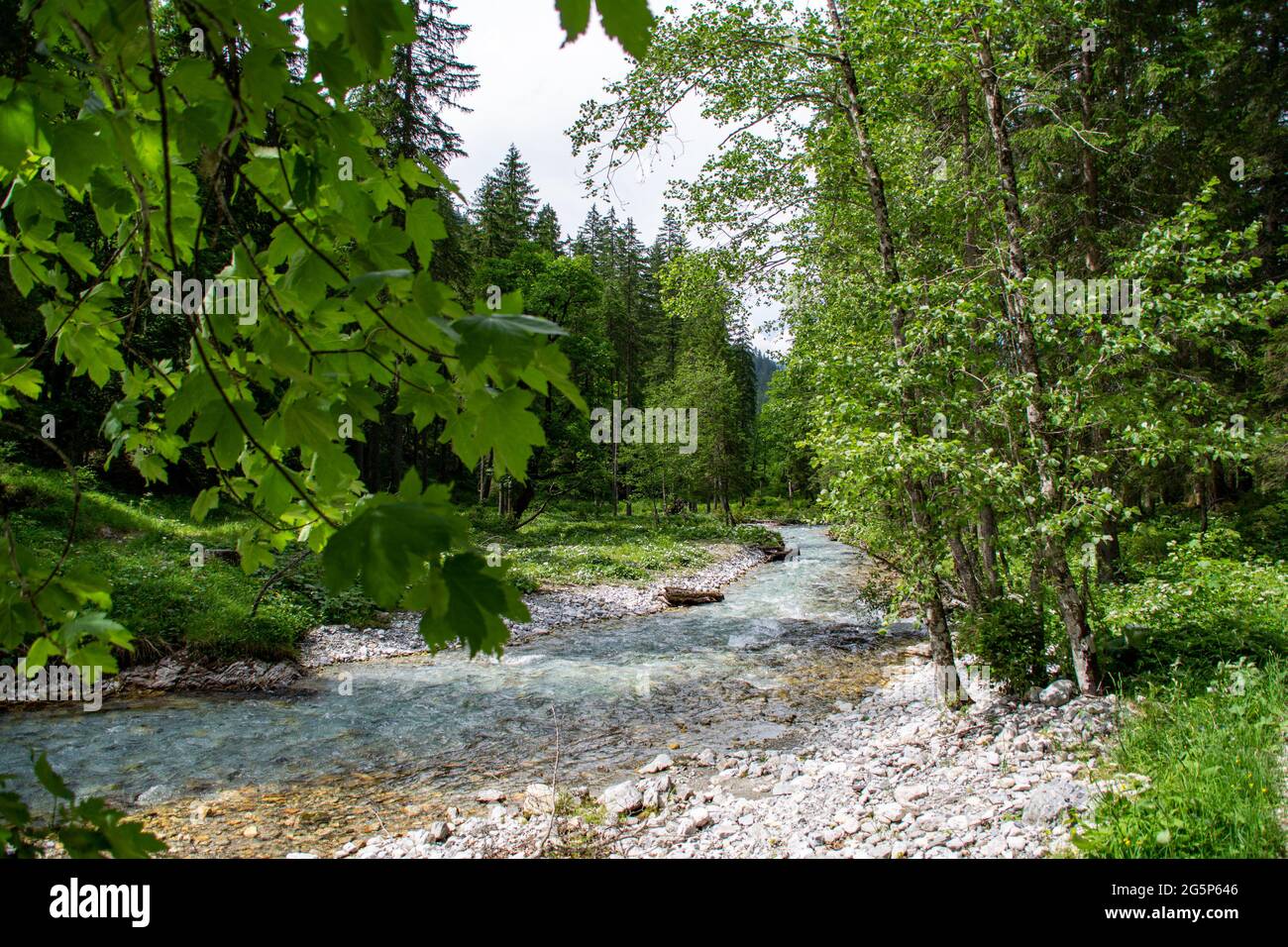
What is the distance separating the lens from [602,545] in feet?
82.0

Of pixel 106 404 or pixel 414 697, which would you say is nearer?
pixel 414 697

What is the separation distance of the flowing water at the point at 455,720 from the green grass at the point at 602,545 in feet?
15.3

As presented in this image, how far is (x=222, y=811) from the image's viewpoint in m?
5.92

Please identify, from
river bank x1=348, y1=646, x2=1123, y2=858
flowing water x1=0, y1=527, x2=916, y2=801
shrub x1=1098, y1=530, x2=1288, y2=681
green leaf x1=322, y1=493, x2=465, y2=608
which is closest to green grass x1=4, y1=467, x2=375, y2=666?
flowing water x1=0, y1=527, x2=916, y2=801

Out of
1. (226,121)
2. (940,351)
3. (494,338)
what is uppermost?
(940,351)

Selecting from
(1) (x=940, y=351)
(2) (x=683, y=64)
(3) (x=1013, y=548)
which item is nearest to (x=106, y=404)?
(2) (x=683, y=64)

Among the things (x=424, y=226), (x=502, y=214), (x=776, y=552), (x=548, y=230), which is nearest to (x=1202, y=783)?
(x=424, y=226)

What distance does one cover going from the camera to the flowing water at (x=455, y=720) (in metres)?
6.90

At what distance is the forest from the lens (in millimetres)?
1125

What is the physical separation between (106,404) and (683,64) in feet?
54.8

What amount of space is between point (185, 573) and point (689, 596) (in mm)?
11606

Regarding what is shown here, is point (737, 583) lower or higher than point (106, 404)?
lower
